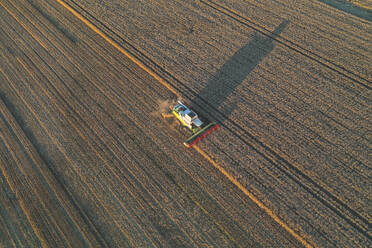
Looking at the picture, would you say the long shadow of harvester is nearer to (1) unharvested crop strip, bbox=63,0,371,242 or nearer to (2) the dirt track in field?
(2) the dirt track in field

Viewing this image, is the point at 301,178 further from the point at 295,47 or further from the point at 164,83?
the point at 295,47

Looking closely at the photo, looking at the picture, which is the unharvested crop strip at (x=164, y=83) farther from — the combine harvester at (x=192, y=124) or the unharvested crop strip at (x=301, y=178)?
the unharvested crop strip at (x=301, y=178)

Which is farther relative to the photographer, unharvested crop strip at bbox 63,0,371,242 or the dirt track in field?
the dirt track in field

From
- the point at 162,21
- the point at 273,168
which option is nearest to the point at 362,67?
the point at 273,168

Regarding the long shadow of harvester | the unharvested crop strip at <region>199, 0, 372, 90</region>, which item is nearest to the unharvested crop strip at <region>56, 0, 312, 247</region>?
the long shadow of harvester

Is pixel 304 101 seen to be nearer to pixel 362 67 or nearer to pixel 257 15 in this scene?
pixel 362 67

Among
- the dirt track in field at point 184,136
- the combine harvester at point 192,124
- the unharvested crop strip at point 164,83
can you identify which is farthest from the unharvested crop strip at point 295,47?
the combine harvester at point 192,124

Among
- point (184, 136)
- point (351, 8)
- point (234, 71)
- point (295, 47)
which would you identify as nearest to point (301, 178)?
point (184, 136)
